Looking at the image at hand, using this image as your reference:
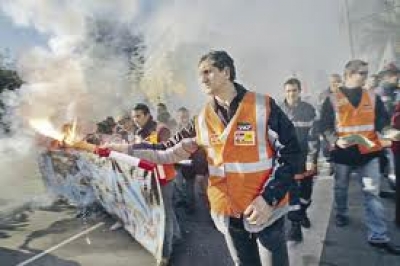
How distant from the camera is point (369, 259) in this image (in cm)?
407

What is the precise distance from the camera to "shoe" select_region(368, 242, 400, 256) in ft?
13.5

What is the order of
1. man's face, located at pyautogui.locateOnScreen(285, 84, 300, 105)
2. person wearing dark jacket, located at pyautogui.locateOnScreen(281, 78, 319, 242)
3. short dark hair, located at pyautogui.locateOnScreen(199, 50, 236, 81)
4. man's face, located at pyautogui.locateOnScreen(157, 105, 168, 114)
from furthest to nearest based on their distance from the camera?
man's face, located at pyautogui.locateOnScreen(157, 105, 168, 114)
man's face, located at pyautogui.locateOnScreen(285, 84, 300, 105)
person wearing dark jacket, located at pyautogui.locateOnScreen(281, 78, 319, 242)
short dark hair, located at pyautogui.locateOnScreen(199, 50, 236, 81)

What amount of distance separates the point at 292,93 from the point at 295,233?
1538 millimetres

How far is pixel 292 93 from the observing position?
5090mm

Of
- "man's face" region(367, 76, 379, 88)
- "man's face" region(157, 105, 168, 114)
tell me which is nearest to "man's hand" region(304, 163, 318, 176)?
"man's face" region(367, 76, 379, 88)

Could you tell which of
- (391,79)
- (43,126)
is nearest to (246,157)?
(43,126)

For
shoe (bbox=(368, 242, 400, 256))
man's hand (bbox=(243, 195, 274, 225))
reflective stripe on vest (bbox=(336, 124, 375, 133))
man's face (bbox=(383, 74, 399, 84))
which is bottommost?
shoe (bbox=(368, 242, 400, 256))

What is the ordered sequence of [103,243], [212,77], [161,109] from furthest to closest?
[161,109] → [103,243] → [212,77]

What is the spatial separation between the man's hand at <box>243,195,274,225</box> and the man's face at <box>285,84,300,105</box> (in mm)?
2933

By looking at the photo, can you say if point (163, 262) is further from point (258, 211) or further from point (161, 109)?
point (161, 109)

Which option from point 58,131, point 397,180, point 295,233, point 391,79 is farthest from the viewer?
point 391,79

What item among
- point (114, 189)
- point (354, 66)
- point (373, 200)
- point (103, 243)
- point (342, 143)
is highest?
point (354, 66)

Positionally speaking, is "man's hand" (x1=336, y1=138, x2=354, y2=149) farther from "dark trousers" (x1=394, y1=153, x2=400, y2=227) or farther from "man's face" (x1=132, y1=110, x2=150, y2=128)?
"man's face" (x1=132, y1=110, x2=150, y2=128)

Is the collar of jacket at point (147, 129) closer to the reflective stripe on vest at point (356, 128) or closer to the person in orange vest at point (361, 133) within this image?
the person in orange vest at point (361, 133)
